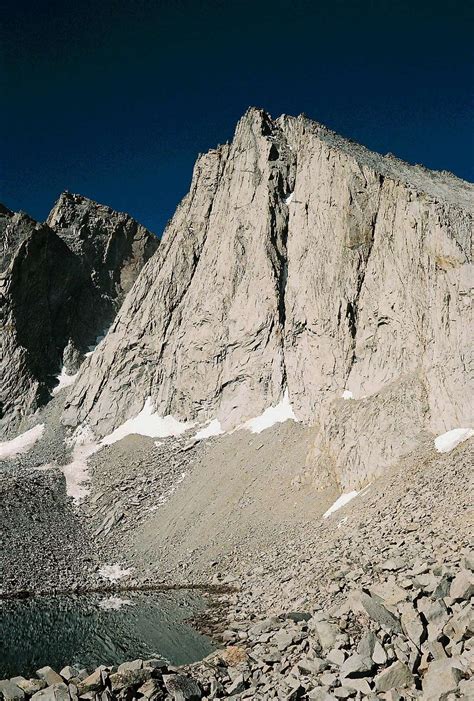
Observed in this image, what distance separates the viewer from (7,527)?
36094 mm

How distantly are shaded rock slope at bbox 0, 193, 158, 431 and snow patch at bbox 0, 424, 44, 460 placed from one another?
253 cm

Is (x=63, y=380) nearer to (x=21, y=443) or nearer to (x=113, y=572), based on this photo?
(x=21, y=443)

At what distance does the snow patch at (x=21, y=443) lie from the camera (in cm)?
5403

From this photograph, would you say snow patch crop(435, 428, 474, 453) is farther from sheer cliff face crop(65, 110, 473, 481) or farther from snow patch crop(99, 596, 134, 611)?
snow patch crop(99, 596, 134, 611)

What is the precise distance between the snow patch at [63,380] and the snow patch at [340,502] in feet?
147

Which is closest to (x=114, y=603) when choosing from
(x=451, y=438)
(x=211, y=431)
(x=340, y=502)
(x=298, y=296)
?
(x=340, y=502)

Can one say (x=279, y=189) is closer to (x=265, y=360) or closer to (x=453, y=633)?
(x=265, y=360)

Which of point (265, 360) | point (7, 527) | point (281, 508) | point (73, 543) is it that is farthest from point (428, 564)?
point (265, 360)

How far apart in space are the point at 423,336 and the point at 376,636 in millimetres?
24393

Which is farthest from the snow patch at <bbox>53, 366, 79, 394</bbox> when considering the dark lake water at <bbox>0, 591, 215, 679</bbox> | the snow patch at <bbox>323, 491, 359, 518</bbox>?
the snow patch at <bbox>323, 491, 359, 518</bbox>

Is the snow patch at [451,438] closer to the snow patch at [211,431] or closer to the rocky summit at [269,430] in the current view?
the rocky summit at [269,430]

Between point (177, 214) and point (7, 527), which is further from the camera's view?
point (177, 214)

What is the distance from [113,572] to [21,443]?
29173 mm

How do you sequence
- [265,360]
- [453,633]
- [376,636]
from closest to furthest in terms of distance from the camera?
1. [453,633]
2. [376,636]
3. [265,360]
